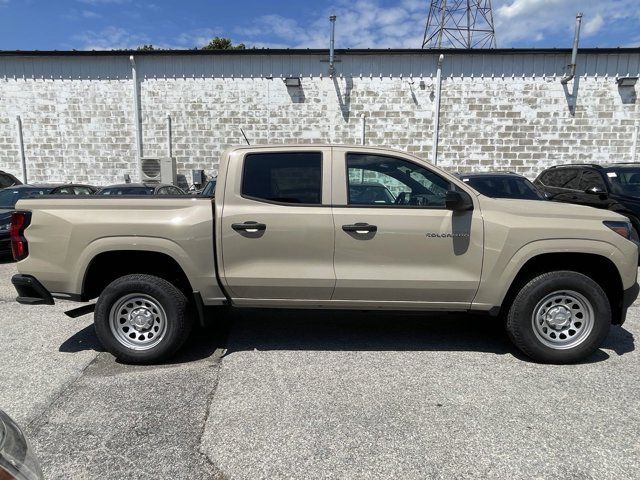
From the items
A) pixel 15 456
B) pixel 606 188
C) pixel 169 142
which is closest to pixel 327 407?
pixel 15 456

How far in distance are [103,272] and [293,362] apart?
2027 mm

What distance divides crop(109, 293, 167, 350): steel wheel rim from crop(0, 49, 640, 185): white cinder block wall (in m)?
10.8

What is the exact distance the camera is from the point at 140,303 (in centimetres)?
393

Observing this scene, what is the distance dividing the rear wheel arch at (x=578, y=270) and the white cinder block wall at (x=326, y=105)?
413 inches

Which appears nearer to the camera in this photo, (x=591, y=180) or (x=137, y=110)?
(x=591, y=180)

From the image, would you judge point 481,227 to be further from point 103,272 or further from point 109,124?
point 109,124

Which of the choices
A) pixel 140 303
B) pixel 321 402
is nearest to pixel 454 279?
pixel 321 402

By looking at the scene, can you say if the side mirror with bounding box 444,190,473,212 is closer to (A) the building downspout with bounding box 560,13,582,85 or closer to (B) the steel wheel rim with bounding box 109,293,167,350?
(B) the steel wheel rim with bounding box 109,293,167,350

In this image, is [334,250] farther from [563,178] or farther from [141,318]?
[563,178]

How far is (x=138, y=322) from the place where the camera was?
3.92 m

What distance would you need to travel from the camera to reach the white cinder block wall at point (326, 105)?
13.5m

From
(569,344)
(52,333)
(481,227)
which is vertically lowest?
(52,333)

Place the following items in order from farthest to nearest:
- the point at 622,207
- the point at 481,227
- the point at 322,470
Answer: the point at 622,207 < the point at 481,227 < the point at 322,470

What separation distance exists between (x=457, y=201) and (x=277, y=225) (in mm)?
1566
